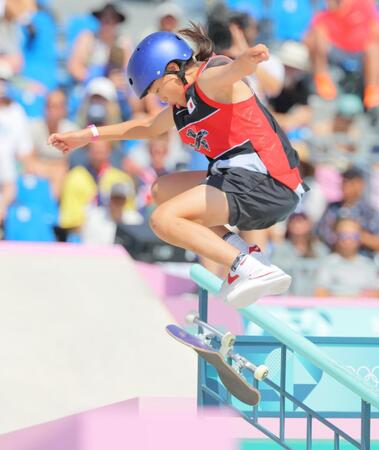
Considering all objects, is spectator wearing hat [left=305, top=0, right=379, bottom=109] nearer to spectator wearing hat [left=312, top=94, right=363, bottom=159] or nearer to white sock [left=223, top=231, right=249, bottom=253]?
spectator wearing hat [left=312, top=94, right=363, bottom=159]

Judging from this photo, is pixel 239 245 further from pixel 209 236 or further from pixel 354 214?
pixel 354 214

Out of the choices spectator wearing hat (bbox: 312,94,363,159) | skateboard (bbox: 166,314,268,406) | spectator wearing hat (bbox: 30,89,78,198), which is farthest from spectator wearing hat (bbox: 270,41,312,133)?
skateboard (bbox: 166,314,268,406)

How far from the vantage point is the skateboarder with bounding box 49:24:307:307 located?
16.8 ft

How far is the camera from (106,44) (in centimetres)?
1159

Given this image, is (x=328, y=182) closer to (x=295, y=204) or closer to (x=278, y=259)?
(x=278, y=259)

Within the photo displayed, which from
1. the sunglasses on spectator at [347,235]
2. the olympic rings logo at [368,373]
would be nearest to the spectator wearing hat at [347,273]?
the sunglasses on spectator at [347,235]

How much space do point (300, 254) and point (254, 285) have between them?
4.51 meters

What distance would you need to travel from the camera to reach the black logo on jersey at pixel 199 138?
5.23 m

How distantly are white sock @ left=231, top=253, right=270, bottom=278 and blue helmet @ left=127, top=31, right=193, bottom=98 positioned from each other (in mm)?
887

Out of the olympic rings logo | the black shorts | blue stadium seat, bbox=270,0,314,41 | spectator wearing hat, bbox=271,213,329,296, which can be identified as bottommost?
the olympic rings logo

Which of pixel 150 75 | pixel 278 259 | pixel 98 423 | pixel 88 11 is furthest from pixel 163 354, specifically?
pixel 88 11

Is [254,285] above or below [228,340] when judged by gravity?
above

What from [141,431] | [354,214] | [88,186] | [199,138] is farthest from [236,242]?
[354,214]

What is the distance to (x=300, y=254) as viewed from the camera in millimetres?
9539
